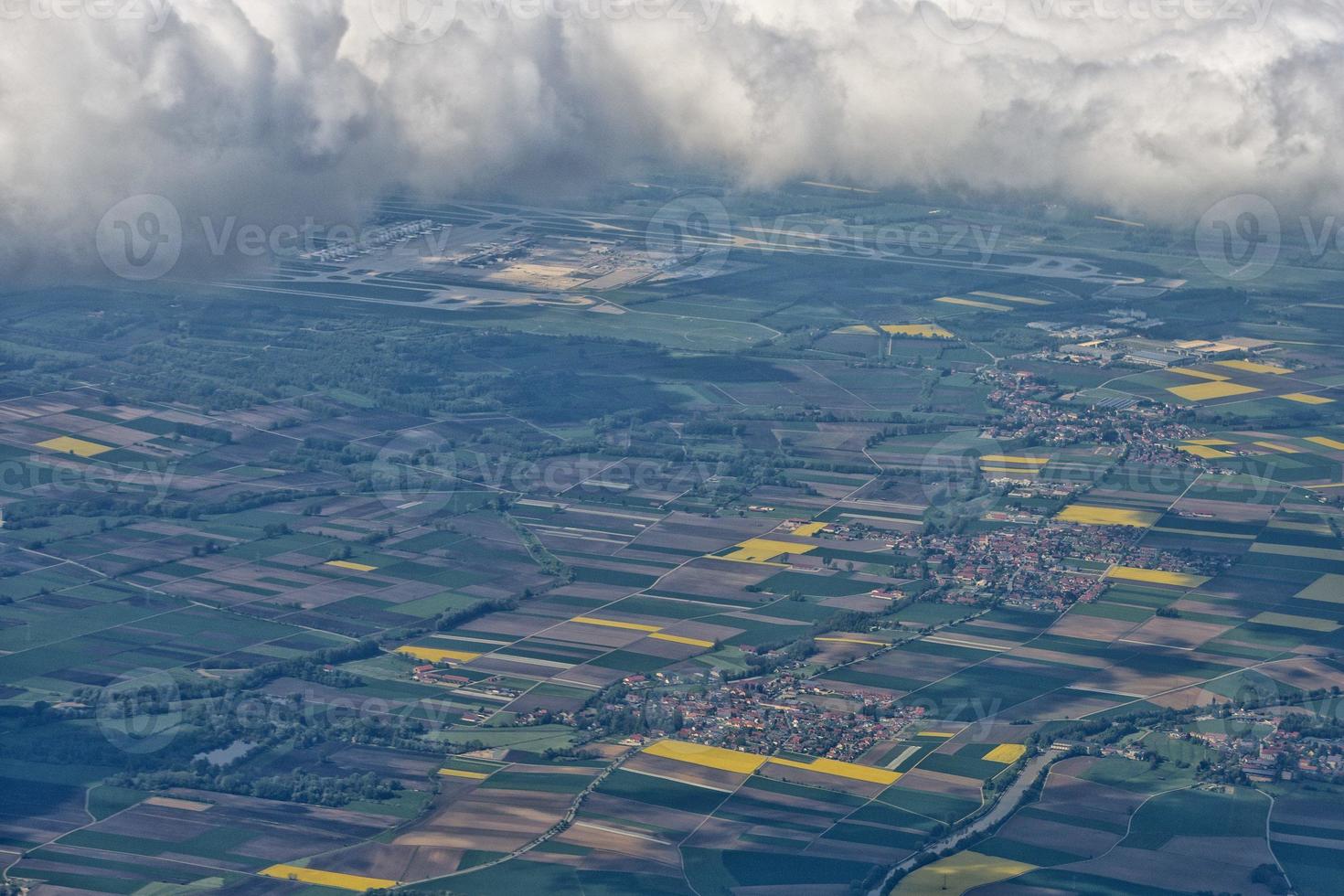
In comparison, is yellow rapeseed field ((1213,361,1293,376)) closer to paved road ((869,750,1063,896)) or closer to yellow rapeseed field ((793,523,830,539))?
yellow rapeseed field ((793,523,830,539))

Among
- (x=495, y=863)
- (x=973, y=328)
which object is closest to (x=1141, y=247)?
(x=973, y=328)
